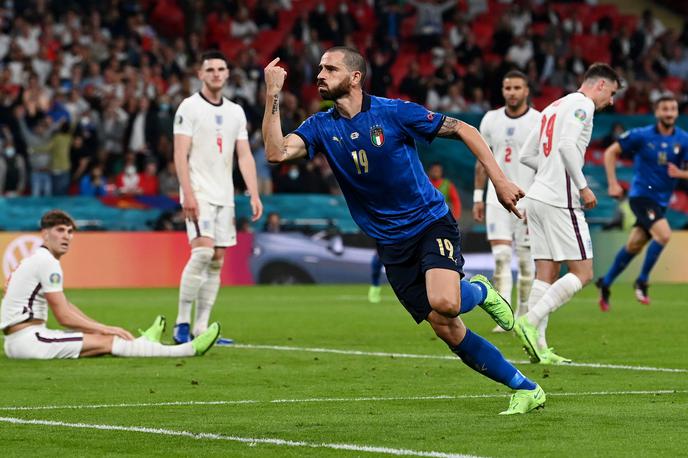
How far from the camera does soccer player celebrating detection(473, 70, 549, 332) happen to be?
13758mm

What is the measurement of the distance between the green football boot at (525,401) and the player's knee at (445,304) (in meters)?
0.60

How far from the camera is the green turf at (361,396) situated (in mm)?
6719

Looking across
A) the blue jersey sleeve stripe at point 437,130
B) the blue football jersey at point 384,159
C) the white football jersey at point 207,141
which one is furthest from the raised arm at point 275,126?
the white football jersey at point 207,141

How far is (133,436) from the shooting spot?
703 centimetres

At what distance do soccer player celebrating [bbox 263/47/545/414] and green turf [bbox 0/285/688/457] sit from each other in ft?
1.40

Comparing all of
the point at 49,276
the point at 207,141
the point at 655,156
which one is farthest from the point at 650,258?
the point at 49,276

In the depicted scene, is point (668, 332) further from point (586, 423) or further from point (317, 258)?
point (317, 258)

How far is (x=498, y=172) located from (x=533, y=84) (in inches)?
872

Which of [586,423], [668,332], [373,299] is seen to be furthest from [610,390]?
[373,299]

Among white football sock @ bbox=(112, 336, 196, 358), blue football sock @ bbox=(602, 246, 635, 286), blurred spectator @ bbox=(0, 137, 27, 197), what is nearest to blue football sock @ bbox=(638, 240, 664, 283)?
blue football sock @ bbox=(602, 246, 635, 286)

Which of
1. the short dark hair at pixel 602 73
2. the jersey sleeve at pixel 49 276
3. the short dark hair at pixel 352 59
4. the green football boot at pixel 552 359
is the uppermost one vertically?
the short dark hair at pixel 602 73

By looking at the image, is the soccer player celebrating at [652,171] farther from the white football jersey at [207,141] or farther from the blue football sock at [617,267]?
the white football jersey at [207,141]

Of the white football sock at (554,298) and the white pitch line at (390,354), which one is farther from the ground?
the white football sock at (554,298)

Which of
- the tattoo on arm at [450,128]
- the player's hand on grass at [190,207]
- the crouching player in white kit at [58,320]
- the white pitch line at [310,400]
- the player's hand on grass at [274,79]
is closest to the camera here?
the player's hand on grass at [274,79]
